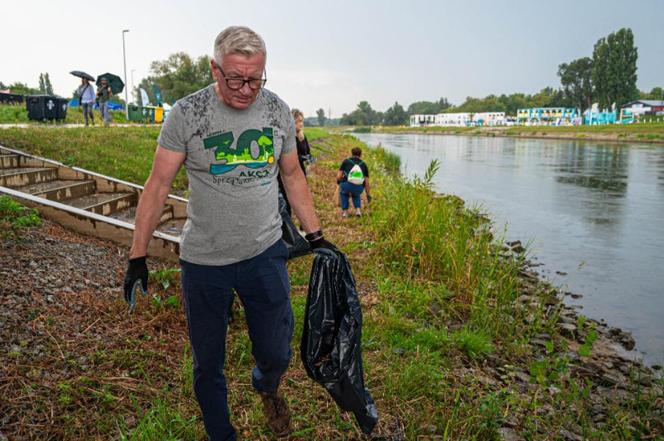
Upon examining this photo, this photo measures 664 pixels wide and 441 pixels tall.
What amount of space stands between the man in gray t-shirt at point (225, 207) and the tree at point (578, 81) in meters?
123

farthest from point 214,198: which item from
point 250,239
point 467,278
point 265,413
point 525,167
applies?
point 525,167

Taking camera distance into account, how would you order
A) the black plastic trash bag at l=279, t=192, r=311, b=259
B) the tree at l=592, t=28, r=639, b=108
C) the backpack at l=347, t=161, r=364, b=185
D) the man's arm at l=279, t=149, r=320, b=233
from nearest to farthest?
the man's arm at l=279, t=149, r=320, b=233
the black plastic trash bag at l=279, t=192, r=311, b=259
the backpack at l=347, t=161, r=364, b=185
the tree at l=592, t=28, r=639, b=108

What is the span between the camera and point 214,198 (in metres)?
2.26

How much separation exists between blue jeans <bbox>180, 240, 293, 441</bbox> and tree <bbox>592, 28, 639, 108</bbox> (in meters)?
90.4

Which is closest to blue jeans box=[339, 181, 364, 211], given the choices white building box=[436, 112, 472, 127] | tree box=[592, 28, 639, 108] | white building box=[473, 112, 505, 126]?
tree box=[592, 28, 639, 108]

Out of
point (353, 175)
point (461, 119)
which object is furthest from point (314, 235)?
point (461, 119)

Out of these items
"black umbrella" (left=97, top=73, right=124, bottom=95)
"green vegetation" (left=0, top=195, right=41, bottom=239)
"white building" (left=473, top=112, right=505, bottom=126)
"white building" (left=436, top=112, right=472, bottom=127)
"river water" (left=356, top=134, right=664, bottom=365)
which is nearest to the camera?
"green vegetation" (left=0, top=195, right=41, bottom=239)

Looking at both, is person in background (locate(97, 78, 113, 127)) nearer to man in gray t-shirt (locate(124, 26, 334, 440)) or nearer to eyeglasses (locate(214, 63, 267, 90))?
man in gray t-shirt (locate(124, 26, 334, 440))

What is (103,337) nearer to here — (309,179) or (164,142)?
(164,142)

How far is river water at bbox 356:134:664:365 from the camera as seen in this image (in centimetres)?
721

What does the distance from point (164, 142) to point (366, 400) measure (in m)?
1.75

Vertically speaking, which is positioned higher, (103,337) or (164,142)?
(164,142)

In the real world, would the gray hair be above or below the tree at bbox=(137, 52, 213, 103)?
below

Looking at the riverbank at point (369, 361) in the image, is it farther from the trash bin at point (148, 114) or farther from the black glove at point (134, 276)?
the trash bin at point (148, 114)
